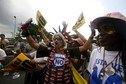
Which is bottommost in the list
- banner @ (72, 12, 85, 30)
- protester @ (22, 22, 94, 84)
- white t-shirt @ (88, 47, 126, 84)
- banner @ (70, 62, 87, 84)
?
banner @ (70, 62, 87, 84)

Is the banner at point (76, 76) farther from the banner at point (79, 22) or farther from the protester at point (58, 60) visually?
the banner at point (79, 22)

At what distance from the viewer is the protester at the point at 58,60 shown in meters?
4.15

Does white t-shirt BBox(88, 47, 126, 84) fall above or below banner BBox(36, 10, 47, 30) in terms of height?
below

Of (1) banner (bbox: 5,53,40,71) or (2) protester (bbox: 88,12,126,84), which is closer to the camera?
(2) protester (bbox: 88,12,126,84)

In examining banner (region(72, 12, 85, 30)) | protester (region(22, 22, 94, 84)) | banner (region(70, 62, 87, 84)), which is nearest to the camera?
protester (region(22, 22, 94, 84))

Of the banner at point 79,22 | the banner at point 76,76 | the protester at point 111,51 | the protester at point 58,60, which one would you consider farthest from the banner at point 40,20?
the protester at point 111,51

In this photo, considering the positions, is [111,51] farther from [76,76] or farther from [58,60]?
[76,76]

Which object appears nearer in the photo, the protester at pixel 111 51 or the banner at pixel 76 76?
the protester at pixel 111 51

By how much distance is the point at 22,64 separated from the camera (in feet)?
17.3

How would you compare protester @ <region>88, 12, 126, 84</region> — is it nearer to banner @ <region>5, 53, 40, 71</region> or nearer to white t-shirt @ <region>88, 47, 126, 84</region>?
white t-shirt @ <region>88, 47, 126, 84</region>

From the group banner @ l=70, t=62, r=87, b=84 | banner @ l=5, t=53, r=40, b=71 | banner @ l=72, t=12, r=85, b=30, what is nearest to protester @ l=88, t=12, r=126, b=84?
banner @ l=70, t=62, r=87, b=84

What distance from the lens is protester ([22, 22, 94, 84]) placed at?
13.6 feet

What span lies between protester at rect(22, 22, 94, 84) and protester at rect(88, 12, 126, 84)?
78.2 inches

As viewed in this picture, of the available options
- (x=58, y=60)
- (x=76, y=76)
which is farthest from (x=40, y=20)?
(x=76, y=76)
